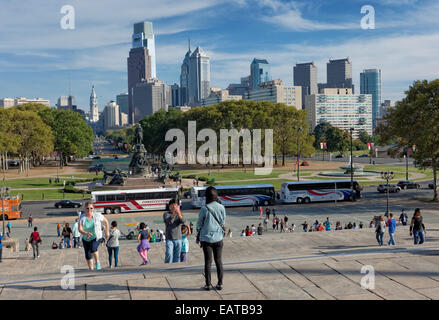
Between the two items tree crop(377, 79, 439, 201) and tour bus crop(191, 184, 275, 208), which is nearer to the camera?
tree crop(377, 79, 439, 201)

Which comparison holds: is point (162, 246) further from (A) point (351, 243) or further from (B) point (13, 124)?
(B) point (13, 124)

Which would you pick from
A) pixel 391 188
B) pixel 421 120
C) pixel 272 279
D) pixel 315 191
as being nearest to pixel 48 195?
pixel 315 191

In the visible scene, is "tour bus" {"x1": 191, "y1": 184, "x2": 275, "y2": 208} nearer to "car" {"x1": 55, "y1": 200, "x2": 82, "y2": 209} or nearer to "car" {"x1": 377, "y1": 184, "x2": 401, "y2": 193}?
"car" {"x1": 55, "y1": 200, "x2": 82, "y2": 209}

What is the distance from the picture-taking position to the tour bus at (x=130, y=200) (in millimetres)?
41875

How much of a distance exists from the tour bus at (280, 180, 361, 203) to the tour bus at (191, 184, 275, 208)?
6.66 feet

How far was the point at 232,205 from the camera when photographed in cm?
4512

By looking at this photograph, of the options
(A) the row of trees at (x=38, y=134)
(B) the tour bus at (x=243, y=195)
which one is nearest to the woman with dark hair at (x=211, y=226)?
(B) the tour bus at (x=243, y=195)

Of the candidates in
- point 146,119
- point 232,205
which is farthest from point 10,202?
point 146,119

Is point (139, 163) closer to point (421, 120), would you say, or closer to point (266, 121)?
point (266, 121)

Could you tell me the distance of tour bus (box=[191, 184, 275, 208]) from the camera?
44594mm

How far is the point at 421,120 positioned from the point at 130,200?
95.9 ft

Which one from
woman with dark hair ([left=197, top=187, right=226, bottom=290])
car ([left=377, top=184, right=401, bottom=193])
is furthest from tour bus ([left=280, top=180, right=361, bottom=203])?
woman with dark hair ([left=197, top=187, right=226, bottom=290])

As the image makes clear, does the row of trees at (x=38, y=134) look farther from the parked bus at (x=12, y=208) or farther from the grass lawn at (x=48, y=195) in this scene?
the parked bus at (x=12, y=208)

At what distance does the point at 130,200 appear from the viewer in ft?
139
